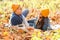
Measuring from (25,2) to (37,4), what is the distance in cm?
83

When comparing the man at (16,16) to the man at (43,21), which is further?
the man at (16,16)

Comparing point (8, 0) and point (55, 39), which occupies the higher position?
point (8, 0)

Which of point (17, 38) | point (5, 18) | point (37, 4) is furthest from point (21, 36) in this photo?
point (37, 4)

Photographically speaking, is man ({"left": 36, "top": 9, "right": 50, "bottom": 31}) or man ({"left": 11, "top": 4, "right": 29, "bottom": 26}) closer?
man ({"left": 36, "top": 9, "right": 50, "bottom": 31})

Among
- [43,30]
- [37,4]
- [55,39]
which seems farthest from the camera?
[37,4]

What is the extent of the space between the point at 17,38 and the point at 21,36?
0.23 m

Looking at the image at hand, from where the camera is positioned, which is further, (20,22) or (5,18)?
(5,18)

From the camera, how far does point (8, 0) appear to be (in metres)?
13.6

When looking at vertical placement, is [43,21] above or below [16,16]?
below

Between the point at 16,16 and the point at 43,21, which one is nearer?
the point at 43,21

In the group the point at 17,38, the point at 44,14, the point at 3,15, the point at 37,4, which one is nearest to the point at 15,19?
the point at 44,14

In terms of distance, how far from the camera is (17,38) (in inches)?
270

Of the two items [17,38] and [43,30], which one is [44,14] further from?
[17,38]

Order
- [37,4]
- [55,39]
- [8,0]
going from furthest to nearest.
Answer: [8,0]
[37,4]
[55,39]
